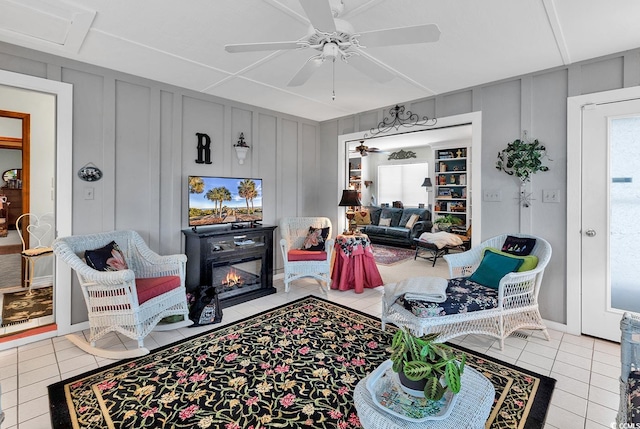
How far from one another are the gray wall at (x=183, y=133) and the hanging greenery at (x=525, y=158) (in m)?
0.08

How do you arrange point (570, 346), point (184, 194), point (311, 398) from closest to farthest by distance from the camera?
point (311, 398) < point (570, 346) < point (184, 194)

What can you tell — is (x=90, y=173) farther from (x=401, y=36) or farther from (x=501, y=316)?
(x=501, y=316)

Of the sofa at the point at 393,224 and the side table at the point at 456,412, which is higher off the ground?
the sofa at the point at 393,224

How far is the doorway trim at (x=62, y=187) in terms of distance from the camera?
2.84 m

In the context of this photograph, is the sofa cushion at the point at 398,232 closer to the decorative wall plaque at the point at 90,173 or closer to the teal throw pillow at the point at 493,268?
the teal throw pillow at the point at 493,268

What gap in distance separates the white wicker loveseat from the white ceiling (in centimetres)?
174

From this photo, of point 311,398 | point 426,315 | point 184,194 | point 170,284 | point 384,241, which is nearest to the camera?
point 311,398

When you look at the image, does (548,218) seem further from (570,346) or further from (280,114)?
(280,114)

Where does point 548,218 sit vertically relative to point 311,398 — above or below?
above

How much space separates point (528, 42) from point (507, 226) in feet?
5.76

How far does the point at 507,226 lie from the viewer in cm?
333

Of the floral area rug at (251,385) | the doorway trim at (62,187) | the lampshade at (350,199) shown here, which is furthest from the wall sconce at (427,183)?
the doorway trim at (62,187)

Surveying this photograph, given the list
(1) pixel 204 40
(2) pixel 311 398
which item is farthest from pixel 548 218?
(1) pixel 204 40

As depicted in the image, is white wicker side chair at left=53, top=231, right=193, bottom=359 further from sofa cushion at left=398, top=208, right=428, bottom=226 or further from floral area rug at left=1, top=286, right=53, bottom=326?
sofa cushion at left=398, top=208, right=428, bottom=226
